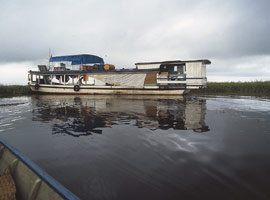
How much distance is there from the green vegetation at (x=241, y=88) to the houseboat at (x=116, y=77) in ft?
43.2

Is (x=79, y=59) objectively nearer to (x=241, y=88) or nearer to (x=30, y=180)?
(x=30, y=180)

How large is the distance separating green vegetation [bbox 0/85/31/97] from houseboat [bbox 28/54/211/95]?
2464mm

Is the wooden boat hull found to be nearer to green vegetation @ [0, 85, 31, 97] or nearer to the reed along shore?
green vegetation @ [0, 85, 31, 97]

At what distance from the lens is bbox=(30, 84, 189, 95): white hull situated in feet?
75.7

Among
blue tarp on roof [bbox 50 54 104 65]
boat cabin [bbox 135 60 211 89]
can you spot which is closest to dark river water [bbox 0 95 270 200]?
boat cabin [bbox 135 60 211 89]

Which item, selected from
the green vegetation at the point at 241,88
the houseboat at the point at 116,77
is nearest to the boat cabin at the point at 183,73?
the houseboat at the point at 116,77

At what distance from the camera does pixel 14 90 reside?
27.8 metres

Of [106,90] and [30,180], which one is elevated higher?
[106,90]

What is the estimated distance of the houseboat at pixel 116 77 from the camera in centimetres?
2166

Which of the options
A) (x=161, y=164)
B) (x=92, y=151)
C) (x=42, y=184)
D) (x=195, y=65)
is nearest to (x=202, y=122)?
(x=161, y=164)

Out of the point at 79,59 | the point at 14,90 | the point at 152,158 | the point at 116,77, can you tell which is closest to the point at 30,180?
the point at 152,158

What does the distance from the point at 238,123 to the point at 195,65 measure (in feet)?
47.5

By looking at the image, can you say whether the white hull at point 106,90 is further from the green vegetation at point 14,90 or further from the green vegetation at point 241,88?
the green vegetation at point 241,88

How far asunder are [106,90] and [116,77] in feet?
7.68
